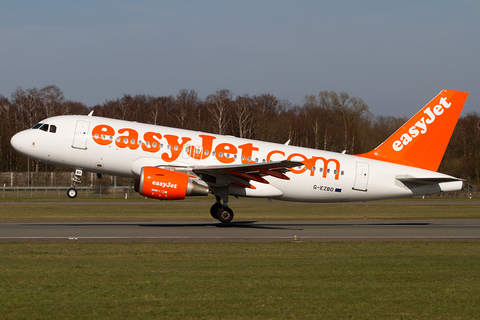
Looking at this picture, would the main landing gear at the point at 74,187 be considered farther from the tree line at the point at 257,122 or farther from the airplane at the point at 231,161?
the tree line at the point at 257,122

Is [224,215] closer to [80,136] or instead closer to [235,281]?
[80,136]

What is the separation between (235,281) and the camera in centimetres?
1148

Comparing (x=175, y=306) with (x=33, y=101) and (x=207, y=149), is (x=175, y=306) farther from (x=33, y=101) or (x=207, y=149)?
(x=33, y=101)

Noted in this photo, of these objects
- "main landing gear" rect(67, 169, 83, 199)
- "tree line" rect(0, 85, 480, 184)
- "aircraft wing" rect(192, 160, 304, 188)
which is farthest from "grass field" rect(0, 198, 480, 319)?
"tree line" rect(0, 85, 480, 184)

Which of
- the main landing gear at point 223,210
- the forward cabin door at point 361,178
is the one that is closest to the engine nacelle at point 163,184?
the main landing gear at point 223,210

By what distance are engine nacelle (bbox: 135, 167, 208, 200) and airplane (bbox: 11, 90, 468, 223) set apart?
5cm

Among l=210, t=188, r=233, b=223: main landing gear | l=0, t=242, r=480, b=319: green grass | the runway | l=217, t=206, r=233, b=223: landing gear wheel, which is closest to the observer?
l=0, t=242, r=480, b=319: green grass

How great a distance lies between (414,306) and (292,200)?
1748cm

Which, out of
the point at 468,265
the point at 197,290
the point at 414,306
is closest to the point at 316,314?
the point at 414,306

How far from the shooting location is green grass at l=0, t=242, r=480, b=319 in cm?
899

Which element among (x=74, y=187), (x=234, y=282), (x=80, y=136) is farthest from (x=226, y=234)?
(x=234, y=282)

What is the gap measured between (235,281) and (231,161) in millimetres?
14409

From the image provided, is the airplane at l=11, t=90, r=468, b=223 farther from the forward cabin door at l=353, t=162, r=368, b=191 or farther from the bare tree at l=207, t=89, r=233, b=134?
the bare tree at l=207, t=89, r=233, b=134

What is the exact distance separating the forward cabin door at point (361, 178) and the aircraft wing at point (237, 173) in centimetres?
452
